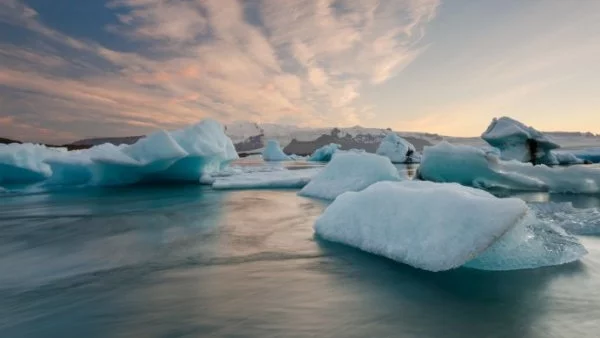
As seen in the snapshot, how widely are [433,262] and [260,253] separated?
1836 millimetres

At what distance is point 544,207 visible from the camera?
20.8 feet

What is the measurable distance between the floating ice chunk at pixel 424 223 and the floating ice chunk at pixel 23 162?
1422 cm

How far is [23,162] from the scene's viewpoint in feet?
50.3

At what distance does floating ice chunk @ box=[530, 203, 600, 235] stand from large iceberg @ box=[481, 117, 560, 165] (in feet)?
51.0

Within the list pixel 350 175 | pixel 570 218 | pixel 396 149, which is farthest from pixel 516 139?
pixel 570 218

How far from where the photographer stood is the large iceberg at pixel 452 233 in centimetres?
311

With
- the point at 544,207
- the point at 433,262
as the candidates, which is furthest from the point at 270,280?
the point at 544,207

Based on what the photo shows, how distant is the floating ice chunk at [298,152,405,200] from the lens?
9.03m

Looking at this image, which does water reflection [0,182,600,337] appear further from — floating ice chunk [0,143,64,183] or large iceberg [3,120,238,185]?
floating ice chunk [0,143,64,183]

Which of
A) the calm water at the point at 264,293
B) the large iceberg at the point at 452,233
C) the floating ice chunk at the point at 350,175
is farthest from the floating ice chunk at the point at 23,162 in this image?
the large iceberg at the point at 452,233

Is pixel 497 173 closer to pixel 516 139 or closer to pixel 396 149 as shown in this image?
pixel 516 139

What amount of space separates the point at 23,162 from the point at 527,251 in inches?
702

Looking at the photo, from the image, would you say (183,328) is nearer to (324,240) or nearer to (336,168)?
(324,240)

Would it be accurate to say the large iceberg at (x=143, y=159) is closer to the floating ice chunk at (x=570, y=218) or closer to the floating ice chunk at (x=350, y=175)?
the floating ice chunk at (x=350, y=175)
